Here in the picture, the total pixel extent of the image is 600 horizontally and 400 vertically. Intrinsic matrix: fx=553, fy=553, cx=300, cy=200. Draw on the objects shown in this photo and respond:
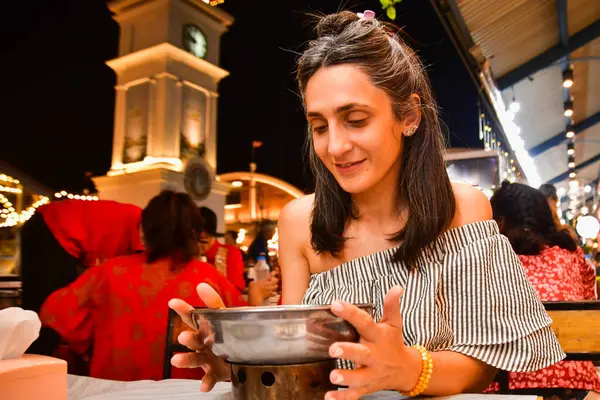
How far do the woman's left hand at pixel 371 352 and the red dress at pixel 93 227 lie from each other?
2.64m

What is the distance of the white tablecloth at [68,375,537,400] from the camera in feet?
3.74

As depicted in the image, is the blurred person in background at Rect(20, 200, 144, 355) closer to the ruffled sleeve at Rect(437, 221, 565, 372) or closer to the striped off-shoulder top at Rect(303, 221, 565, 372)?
the striped off-shoulder top at Rect(303, 221, 565, 372)

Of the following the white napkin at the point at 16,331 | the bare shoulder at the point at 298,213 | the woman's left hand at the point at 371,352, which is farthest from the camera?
the bare shoulder at the point at 298,213

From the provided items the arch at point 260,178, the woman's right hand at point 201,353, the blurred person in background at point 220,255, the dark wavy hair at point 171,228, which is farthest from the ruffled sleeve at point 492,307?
the arch at point 260,178

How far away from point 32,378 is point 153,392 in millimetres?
359

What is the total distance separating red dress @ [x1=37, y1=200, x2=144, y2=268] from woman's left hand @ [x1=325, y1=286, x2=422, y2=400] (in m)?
2.64

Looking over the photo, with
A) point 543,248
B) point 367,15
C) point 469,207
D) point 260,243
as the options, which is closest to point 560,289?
point 543,248

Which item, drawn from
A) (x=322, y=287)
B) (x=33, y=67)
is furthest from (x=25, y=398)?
(x=33, y=67)

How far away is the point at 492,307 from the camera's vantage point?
4.59 ft

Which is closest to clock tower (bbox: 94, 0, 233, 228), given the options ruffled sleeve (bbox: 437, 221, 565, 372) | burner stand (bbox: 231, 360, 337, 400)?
ruffled sleeve (bbox: 437, 221, 565, 372)

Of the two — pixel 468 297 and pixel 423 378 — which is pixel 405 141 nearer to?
pixel 468 297

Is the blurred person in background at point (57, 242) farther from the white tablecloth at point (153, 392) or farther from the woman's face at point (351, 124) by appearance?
the woman's face at point (351, 124)

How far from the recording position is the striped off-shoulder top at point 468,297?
1.36 meters

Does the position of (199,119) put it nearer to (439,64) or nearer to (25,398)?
(439,64)
